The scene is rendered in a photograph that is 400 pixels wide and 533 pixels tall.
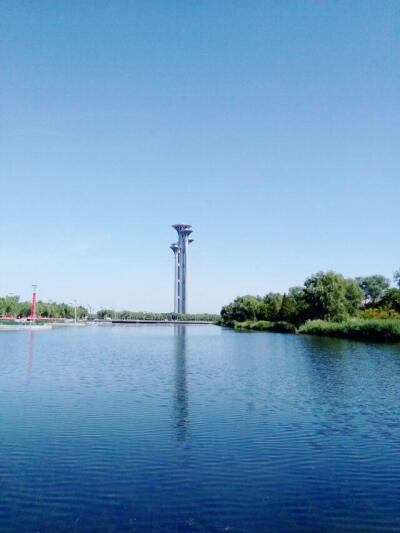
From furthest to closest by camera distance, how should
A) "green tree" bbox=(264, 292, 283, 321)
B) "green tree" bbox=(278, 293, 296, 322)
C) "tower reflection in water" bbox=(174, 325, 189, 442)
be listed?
"green tree" bbox=(264, 292, 283, 321) < "green tree" bbox=(278, 293, 296, 322) < "tower reflection in water" bbox=(174, 325, 189, 442)

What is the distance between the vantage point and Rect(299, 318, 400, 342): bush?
252ft

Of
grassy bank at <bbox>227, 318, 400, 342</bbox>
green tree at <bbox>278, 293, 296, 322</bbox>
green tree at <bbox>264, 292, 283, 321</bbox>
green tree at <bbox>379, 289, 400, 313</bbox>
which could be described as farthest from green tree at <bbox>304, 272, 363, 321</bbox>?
green tree at <bbox>264, 292, 283, 321</bbox>

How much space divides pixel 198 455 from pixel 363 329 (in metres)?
71.8

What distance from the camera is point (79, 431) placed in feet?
65.7

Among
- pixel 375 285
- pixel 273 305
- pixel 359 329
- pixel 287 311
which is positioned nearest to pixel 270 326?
pixel 287 311

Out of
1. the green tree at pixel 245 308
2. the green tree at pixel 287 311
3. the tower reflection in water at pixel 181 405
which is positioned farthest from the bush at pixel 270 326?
the tower reflection in water at pixel 181 405

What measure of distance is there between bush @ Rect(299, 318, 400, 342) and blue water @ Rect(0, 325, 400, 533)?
45807 millimetres

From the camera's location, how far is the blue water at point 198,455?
1209cm

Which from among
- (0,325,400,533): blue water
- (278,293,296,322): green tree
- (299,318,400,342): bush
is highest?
(278,293,296,322): green tree

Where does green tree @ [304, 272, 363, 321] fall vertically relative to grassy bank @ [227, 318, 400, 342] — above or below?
above

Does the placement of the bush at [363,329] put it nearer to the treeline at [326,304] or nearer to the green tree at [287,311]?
the treeline at [326,304]

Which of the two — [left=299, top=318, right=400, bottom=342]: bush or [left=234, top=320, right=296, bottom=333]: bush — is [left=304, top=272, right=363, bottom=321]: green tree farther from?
[left=234, top=320, right=296, bottom=333]: bush

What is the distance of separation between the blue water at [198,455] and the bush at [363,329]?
4581 centimetres

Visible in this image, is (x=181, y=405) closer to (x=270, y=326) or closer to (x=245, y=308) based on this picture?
(x=270, y=326)
